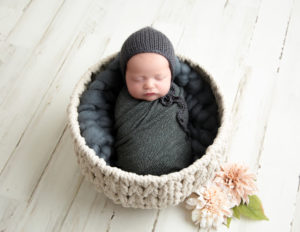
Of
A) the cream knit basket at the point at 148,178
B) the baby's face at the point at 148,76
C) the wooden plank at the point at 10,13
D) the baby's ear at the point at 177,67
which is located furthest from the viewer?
the wooden plank at the point at 10,13

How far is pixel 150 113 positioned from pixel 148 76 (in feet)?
0.38

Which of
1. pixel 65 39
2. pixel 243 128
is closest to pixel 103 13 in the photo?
pixel 65 39

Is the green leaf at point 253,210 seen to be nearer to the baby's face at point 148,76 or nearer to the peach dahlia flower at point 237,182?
the peach dahlia flower at point 237,182

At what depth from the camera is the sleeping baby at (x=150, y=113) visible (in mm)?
981

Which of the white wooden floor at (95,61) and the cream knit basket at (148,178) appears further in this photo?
the white wooden floor at (95,61)

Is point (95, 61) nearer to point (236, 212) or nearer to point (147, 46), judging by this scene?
point (147, 46)

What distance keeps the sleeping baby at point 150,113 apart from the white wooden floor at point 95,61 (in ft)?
0.52

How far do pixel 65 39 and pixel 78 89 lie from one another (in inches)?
17.7

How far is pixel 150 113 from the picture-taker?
3.38 ft

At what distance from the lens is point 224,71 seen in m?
1.31

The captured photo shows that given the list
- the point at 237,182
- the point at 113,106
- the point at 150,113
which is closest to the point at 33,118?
the point at 113,106

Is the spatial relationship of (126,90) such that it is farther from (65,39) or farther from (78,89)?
(65,39)

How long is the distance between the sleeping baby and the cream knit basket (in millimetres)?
108

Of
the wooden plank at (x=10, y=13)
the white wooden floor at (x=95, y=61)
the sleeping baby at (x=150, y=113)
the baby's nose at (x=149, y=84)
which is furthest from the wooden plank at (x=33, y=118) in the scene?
the baby's nose at (x=149, y=84)
